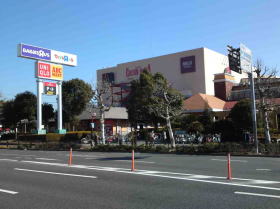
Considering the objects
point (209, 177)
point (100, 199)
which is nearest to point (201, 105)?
point (209, 177)

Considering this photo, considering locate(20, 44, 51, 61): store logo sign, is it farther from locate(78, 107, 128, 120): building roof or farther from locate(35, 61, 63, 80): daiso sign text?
locate(78, 107, 128, 120): building roof

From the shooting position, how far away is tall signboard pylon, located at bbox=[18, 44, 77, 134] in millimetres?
41344

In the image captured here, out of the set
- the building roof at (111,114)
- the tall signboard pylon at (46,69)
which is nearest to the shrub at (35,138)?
the tall signboard pylon at (46,69)

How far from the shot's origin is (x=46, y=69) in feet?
143

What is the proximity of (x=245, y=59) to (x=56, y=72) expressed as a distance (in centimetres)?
2937

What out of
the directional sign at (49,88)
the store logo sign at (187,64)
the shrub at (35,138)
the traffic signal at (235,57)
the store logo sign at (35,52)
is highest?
the store logo sign at (187,64)

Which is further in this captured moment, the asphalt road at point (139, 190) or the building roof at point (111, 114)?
the building roof at point (111, 114)

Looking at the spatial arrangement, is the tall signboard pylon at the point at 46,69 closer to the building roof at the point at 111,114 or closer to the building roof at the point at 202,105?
the building roof at the point at 111,114

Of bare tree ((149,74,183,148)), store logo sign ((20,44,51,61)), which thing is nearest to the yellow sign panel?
store logo sign ((20,44,51,61))

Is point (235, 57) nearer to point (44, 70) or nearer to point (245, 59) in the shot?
point (245, 59)

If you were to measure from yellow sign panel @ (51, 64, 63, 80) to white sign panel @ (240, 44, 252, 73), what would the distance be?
28.7 metres

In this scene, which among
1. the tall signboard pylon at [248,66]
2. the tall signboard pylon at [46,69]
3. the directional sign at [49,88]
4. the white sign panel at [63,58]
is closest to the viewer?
the tall signboard pylon at [248,66]

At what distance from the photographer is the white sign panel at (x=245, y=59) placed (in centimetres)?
2200

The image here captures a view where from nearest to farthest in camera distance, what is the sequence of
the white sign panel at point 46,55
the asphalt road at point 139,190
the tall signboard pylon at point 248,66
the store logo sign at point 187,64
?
the asphalt road at point 139,190 < the tall signboard pylon at point 248,66 < the white sign panel at point 46,55 < the store logo sign at point 187,64
